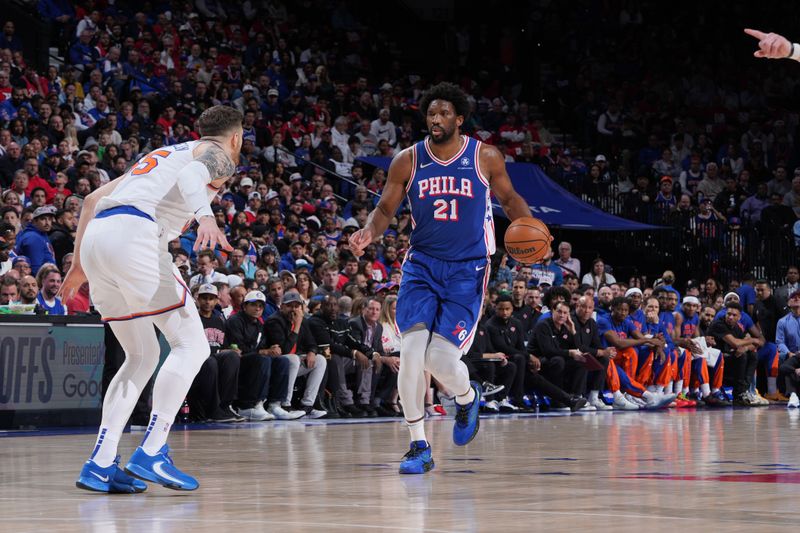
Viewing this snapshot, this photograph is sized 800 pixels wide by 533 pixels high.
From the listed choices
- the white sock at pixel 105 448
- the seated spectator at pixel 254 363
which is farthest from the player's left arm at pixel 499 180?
the seated spectator at pixel 254 363

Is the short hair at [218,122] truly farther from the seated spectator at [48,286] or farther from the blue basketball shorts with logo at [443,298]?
the seated spectator at [48,286]

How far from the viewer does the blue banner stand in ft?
73.8

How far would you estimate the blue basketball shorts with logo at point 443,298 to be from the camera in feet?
25.6

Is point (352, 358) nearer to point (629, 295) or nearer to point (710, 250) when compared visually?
point (629, 295)

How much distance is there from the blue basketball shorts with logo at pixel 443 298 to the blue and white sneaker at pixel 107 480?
2198 mm

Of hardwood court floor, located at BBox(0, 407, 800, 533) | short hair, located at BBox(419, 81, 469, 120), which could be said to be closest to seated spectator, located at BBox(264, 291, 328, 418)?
hardwood court floor, located at BBox(0, 407, 800, 533)

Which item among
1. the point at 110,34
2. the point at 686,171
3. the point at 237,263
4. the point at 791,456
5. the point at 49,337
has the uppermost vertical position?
the point at 110,34

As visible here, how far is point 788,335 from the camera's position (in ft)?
62.2

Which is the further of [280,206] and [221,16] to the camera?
[221,16]

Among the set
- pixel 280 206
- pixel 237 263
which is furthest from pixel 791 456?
pixel 280 206

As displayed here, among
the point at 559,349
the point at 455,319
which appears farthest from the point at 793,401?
the point at 455,319

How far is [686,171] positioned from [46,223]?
1514cm

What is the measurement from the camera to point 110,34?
20859mm

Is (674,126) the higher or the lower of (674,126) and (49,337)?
the higher
